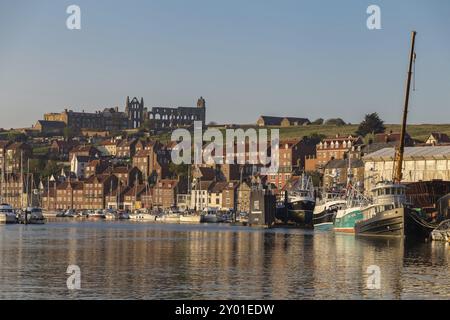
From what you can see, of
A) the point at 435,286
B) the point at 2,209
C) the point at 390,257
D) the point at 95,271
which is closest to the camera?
the point at 435,286

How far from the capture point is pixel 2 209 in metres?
162

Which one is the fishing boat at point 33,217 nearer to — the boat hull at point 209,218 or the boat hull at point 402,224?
the boat hull at point 209,218

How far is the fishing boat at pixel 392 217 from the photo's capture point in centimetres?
9762

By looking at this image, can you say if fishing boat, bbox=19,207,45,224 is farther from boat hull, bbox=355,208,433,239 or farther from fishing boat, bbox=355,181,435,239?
boat hull, bbox=355,208,433,239

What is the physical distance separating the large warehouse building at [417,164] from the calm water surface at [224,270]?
58.4 m

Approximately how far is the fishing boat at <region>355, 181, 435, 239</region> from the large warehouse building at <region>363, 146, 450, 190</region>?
1651 inches

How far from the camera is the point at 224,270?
207 ft

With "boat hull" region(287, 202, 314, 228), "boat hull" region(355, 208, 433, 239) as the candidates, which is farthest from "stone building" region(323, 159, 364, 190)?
"boat hull" region(355, 208, 433, 239)

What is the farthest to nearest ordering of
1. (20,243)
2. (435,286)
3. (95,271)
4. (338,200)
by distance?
(338,200) < (20,243) < (95,271) < (435,286)

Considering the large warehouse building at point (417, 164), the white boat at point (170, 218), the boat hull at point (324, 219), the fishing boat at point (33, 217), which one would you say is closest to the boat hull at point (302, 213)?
the large warehouse building at point (417, 164)

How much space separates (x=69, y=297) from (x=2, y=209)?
4553 inches

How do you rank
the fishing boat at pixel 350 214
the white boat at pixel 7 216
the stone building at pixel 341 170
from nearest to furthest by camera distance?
the fishing boat at pixel 350 214 < the white boat at pixel 7 216 < the stone building at pixel 341 170
